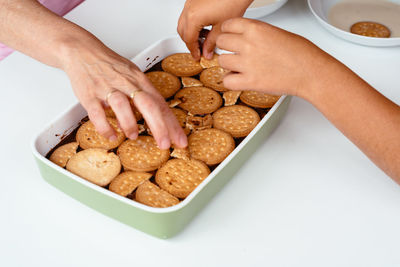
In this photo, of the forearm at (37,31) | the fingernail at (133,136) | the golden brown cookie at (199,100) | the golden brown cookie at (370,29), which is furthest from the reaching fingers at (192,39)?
the golden brown cookie at (370,29)

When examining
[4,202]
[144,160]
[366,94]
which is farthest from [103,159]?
[366,94]

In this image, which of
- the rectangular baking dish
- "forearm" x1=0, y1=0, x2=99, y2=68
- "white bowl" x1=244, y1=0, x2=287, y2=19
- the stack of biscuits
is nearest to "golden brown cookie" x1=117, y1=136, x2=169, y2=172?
the stack of biscuits

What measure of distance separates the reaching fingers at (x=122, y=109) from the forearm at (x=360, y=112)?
0.36 meters

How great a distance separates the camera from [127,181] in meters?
0.91

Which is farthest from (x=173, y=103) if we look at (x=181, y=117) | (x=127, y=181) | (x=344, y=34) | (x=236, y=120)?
(x=344, y=34)

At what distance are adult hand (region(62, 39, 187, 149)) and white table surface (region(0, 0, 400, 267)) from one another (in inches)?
6.6

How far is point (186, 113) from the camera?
1.08m

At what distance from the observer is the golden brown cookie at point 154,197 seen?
0.87m

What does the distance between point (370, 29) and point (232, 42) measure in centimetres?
57

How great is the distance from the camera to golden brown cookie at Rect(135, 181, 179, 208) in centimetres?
87

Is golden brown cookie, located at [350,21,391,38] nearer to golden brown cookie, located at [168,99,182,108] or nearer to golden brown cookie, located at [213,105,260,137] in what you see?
golden brown cookie, located at [213,105,260,137]

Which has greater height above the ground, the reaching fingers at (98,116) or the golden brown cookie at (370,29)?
the reaching fingers at (98,116)

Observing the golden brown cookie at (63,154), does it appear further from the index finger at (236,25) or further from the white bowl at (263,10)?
the white bowl at (263,10)

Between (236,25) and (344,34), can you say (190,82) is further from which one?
(344,34)
